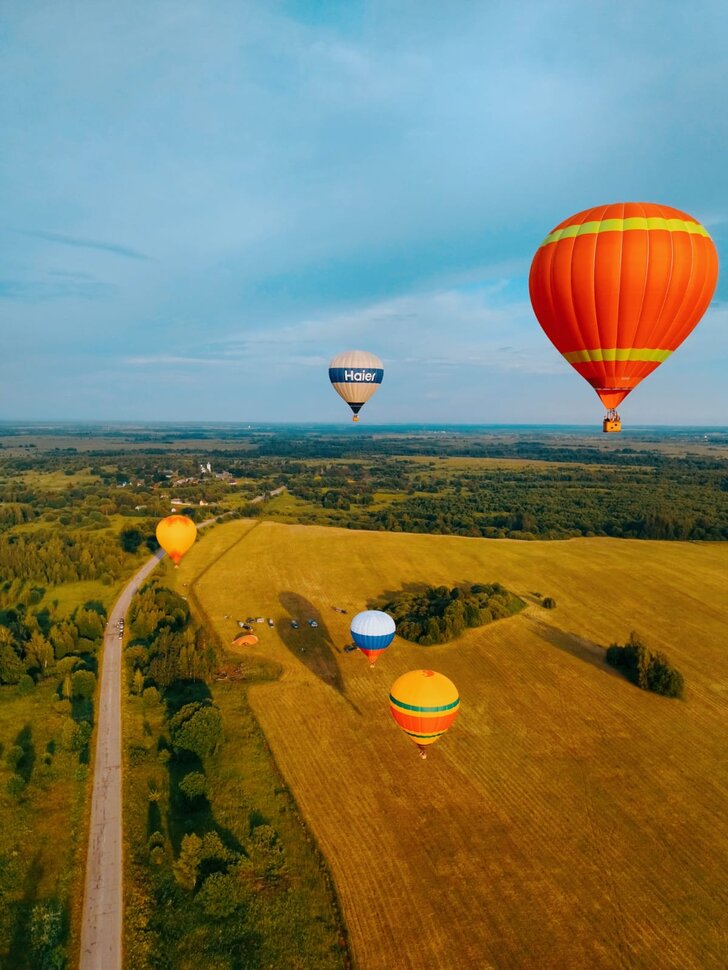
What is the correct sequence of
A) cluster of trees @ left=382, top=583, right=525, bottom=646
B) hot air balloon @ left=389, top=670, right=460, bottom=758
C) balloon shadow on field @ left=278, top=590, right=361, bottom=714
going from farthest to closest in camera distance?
cluster of trees @ left=382, top=583, right=525, bottom=646
balloon shadow on field @ left=278, top=590, right=361, bottom=714
hot air balloon @ left=389, top=670, right=460, bottom=758

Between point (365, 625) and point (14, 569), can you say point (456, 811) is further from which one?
point (14, 569)

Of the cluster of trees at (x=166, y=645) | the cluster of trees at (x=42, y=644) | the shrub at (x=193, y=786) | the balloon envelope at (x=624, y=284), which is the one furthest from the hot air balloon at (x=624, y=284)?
the cluster of trees at (x=42, y=644)

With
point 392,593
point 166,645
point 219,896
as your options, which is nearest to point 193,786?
point 219,896

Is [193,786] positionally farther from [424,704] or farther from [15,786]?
[424,704]

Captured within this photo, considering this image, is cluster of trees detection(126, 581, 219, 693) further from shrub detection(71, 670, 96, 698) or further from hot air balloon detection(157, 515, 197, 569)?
hot air balloon detection(157, 515, 197, 569)

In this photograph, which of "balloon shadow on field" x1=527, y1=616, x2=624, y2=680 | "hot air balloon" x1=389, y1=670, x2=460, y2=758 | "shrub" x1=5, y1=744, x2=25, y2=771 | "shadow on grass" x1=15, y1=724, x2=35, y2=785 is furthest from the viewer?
"balloon shadow on field" x1=527, y1=616, x2=624, y2=680

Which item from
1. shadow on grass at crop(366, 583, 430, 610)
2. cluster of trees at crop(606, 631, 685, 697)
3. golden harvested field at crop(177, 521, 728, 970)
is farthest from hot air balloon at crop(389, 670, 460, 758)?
shadow on grass at crop(366, 583, 430, 610)

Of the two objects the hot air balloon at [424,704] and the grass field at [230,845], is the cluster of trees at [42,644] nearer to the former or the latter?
the grass field at [230,845]
